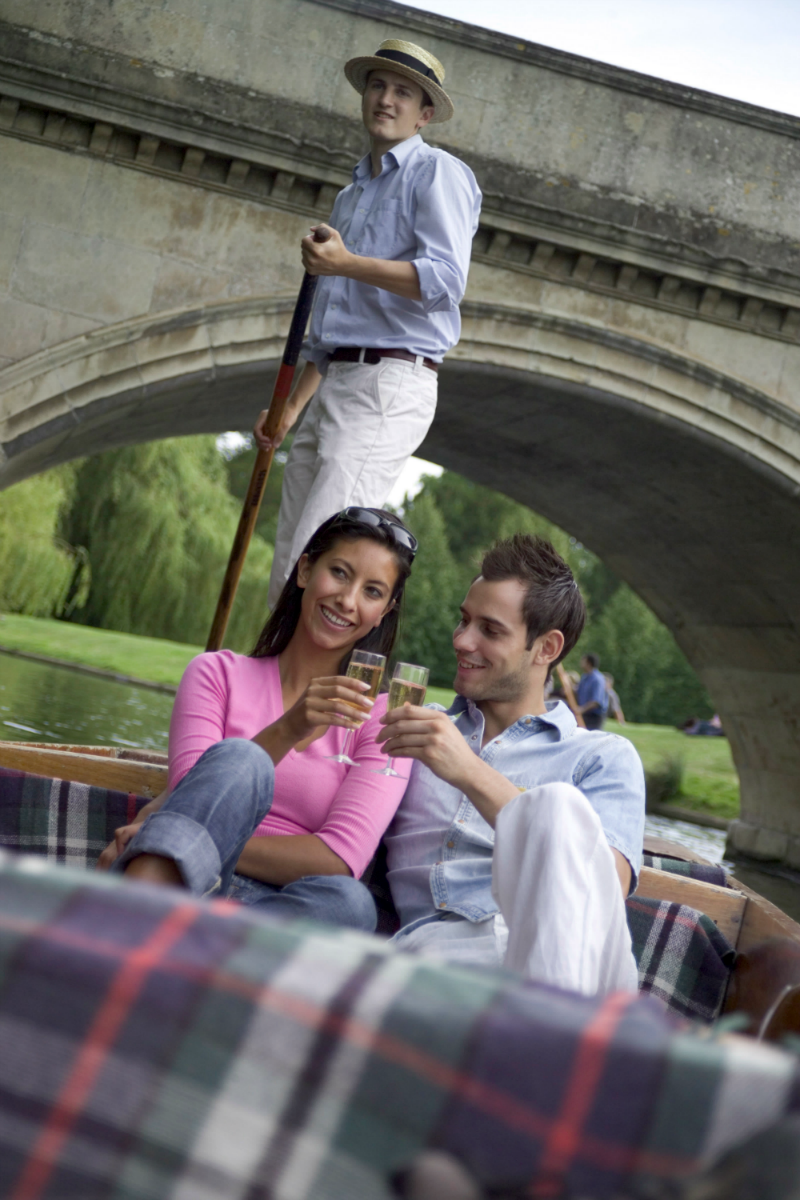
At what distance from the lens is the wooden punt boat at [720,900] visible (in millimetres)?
1614

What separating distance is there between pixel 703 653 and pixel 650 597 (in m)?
0.72

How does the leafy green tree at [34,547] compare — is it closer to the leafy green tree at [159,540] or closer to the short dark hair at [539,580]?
the leafy green tree at [159,540]

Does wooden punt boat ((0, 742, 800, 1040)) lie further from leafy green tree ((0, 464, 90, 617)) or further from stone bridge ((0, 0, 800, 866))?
leafy green tree ((0, 464, 90, 617))

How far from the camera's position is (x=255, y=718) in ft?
6.40

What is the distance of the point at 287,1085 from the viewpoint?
2.02 feet

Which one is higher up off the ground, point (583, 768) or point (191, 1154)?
point (583, 768)

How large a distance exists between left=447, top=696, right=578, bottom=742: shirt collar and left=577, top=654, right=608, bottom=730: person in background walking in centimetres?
1200

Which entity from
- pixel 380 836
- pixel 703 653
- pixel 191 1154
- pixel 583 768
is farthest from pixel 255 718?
pixel 703 653

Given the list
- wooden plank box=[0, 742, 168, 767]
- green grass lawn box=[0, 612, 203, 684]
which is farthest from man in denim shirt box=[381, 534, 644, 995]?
green grass lawn box=[0, 612, 203, 684]

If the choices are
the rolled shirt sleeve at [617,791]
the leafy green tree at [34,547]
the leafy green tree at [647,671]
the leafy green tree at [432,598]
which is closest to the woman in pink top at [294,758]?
the rolled shirt sleeve at [617,791]

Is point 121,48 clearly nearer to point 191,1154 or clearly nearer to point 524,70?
point 524,70

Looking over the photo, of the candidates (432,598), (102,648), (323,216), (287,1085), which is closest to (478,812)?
(287,1085)

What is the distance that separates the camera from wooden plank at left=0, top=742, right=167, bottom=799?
84.4 inches

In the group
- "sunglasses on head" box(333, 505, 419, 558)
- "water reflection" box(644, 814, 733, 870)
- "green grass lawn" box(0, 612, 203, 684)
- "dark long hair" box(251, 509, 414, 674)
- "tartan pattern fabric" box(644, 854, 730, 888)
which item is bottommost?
"water reflection" box(644, 814, 733, 870)
